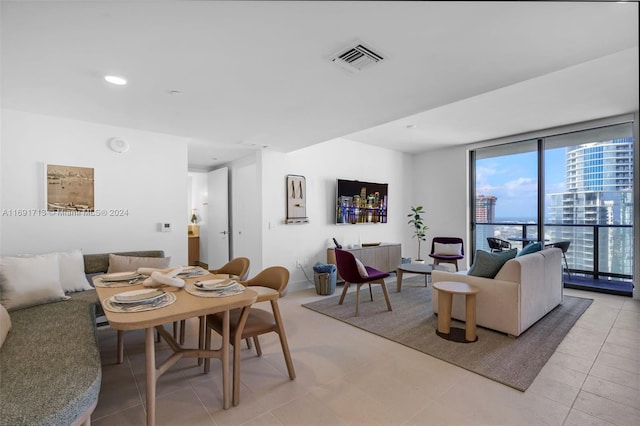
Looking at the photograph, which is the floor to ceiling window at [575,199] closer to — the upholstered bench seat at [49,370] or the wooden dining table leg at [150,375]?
the wooden dining table leg at [150,375]

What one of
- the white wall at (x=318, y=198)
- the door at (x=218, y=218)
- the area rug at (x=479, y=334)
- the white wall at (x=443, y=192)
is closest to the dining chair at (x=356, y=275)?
the area rug at (x=479, y=334)

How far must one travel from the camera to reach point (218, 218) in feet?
19.9

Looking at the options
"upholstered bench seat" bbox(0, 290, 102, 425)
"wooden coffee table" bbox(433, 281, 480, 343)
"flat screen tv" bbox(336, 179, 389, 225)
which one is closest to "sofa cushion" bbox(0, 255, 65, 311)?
"upholstered bench seat" bbox(0, 290, 102, 425)

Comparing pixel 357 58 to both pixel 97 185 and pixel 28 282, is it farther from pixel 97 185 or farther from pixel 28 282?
pixel 97 185

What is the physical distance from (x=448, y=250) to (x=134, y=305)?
5100 millimetres

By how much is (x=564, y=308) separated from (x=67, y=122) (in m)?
6.37

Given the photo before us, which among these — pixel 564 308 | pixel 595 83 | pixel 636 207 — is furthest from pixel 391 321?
pixel 636 207

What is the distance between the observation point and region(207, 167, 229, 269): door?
230 inches

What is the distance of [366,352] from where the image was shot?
8.69 feet

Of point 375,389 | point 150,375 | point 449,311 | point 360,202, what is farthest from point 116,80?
point 360,202

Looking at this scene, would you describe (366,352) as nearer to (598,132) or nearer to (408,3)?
(408,3)

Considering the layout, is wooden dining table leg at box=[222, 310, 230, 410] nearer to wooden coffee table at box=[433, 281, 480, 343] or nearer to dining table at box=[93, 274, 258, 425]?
dining table at box=[93, 274, 258, 425]

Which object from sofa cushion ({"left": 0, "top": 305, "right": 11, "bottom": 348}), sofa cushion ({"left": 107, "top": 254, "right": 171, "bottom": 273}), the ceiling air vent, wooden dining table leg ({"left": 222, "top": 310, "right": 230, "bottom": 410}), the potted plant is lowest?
wooden dining table leg ({"left": 222, "top": 310, "right": 230, "bottom": 410})

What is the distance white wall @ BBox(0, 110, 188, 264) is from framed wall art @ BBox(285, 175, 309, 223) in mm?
1645
